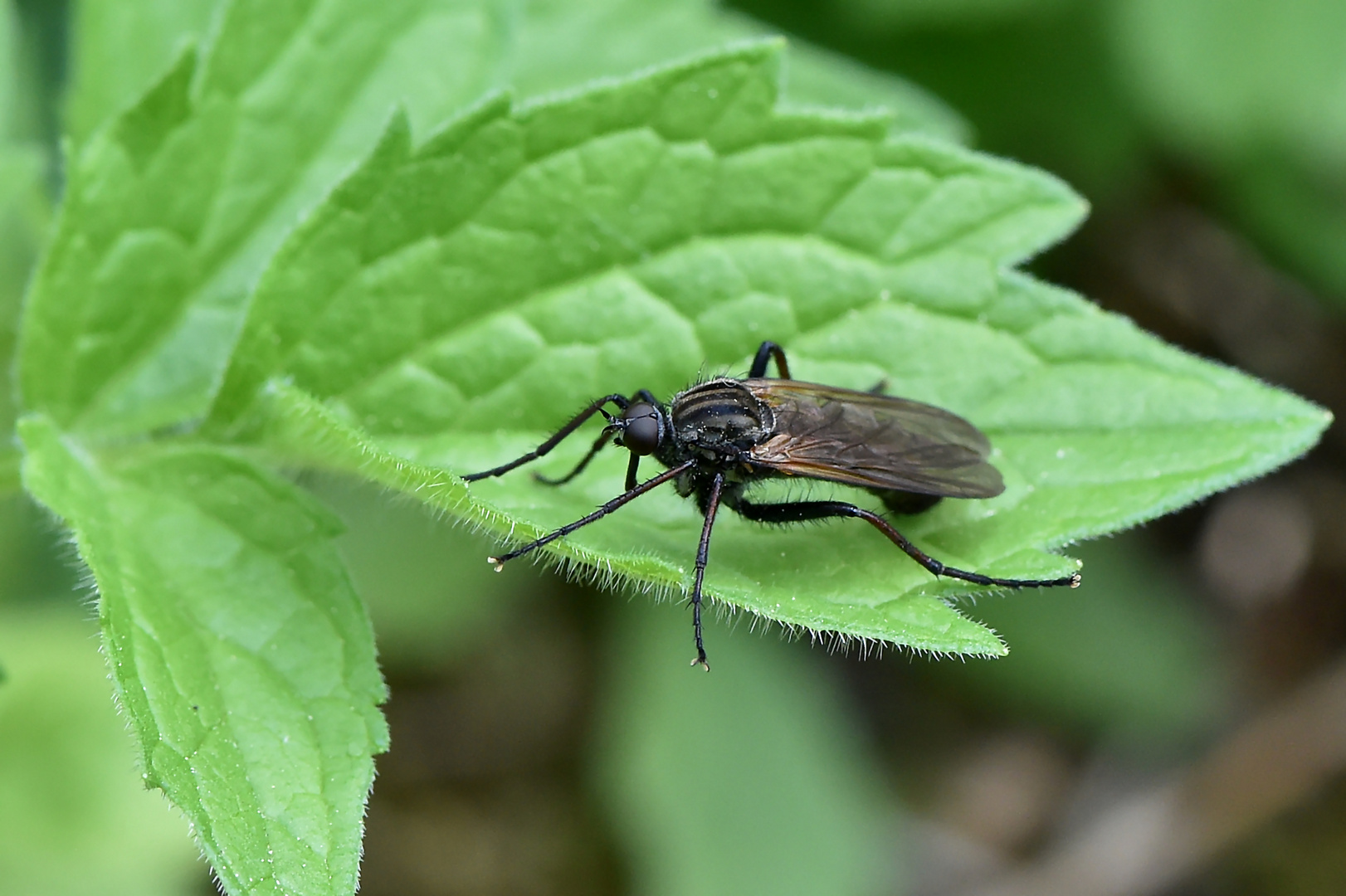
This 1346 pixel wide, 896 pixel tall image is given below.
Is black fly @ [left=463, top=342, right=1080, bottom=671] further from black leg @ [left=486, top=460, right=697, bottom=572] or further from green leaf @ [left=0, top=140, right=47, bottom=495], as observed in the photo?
green leaf @ [left=0, top=140, right=47, bottom=495]

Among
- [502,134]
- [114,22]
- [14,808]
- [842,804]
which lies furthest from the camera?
[842,804]

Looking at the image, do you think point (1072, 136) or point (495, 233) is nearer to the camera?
point (495, 233)

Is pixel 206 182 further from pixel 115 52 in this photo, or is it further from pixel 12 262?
pixel 12 262

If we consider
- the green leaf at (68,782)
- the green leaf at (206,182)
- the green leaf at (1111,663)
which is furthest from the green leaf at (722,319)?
the green leaf at (1111,663)

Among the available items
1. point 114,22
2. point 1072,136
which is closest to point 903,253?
point 114,22

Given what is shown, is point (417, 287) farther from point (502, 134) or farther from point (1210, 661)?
point (1210, 661)

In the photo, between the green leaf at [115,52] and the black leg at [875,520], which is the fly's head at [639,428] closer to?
the black leg at [875,520]

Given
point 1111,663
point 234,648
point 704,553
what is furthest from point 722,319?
point 1111,663
